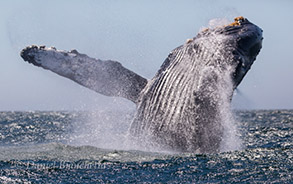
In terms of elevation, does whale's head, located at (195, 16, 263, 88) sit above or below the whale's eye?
below

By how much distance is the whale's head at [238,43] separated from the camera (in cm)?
604

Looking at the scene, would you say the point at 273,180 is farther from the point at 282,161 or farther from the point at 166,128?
the point at 166,128

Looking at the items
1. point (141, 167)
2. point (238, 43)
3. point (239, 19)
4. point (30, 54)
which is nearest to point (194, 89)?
point (238, 43)

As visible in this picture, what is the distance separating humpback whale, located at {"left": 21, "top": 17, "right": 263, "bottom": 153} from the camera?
19.5 ft

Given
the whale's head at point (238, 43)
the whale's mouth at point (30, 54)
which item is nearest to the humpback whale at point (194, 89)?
the whale's head at point (238, 43)

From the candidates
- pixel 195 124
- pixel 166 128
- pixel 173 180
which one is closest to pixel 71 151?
pixel 166 128

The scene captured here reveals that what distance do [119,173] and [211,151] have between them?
1.66m

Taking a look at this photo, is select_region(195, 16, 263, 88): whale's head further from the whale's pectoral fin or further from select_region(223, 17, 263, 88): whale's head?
the whale's pectoral fin

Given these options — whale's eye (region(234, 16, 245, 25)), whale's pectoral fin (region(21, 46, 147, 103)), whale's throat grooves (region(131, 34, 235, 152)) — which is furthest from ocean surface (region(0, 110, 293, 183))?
whale's eye (region(234, 16, 245, 25))

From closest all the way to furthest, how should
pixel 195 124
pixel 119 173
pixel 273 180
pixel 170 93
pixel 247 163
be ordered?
pixel 273 180
pixel 119 173
pixel 247 163
pixel 195 124
pixel 170 93

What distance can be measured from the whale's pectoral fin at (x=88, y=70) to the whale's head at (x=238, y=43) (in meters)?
1.37

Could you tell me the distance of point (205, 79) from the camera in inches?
235

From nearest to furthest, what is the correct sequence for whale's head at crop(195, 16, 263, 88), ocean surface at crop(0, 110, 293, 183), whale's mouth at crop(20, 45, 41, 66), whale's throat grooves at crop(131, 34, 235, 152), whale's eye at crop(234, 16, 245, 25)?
ocean surface at crop(0, 110, 293, 183) → whale's throat grooves at crop(131, 34, 235, 152) → whale's head at crop(195, 16, 263, 88) → whale's eye at crop(234, 16, 245, 25) → whale's mouth at crop(20, 45, 41, 66)

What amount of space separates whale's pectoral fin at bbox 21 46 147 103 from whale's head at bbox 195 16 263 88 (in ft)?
4.51
